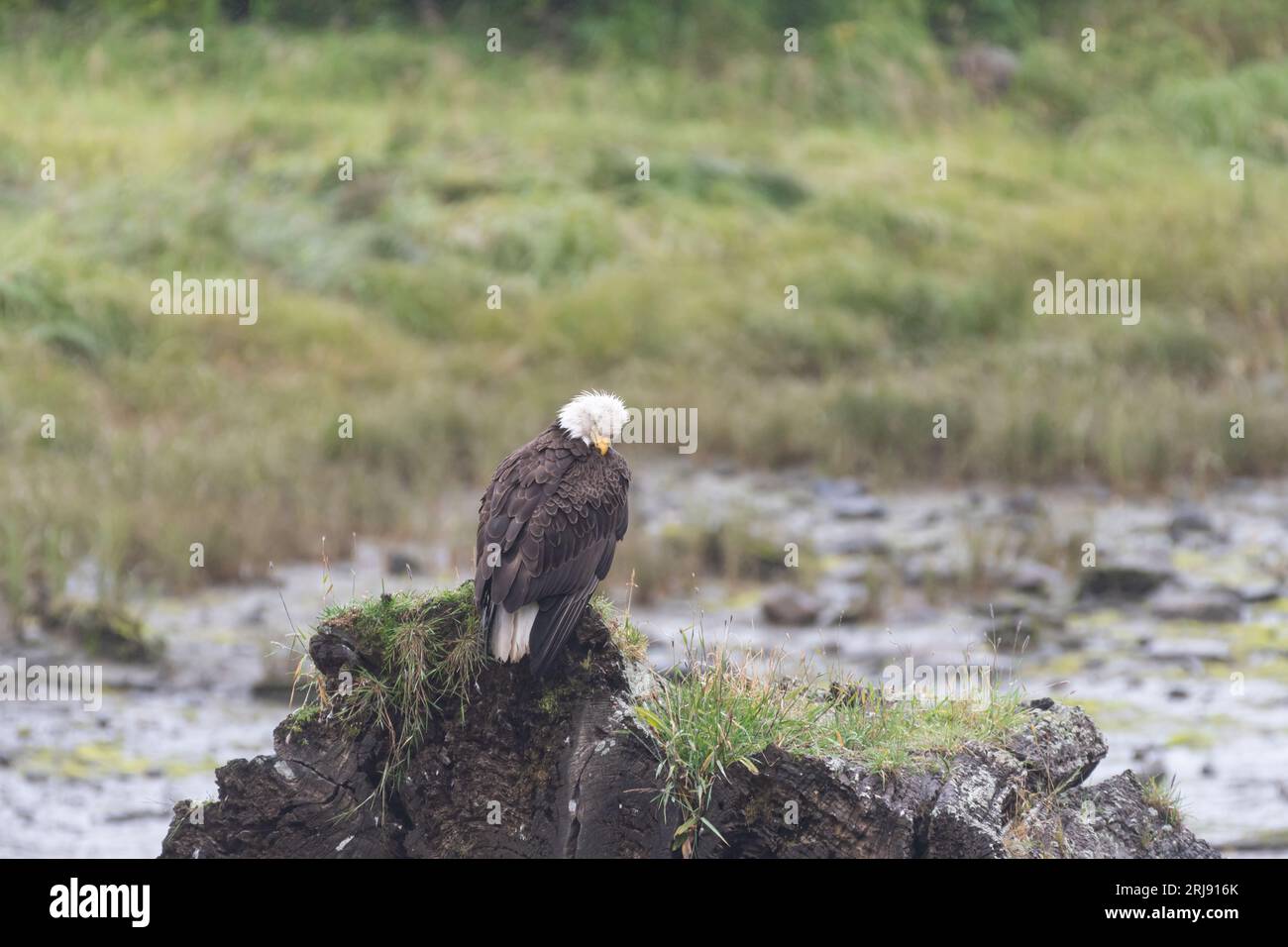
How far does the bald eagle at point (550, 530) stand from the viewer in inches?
295

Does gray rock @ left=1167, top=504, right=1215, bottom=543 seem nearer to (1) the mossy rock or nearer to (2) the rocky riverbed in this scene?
(2) the rocky riverbed

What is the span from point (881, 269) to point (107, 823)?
46.6 feet

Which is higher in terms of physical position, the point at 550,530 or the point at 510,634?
the point at 550,530

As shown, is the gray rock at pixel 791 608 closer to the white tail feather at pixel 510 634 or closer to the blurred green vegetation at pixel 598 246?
the blurred green vegetation at pixel 598 246

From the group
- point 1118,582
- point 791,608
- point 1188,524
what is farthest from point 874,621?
point 1188,524

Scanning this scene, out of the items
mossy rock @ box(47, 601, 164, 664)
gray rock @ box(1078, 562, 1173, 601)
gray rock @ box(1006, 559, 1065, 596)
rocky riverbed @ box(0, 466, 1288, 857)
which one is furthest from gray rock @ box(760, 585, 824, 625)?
mossy rock @ box(47, 601, 164, 664)

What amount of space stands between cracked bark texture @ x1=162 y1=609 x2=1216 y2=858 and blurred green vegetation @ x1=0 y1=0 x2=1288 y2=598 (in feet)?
29.3

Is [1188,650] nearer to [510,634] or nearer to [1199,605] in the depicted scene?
[1199,605]

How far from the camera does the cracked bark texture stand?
24.5 feet

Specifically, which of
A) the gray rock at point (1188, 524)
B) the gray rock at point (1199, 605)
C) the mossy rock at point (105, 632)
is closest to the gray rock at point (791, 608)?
the gray rock at point (1199, 605)

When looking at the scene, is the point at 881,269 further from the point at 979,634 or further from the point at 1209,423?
the point at 979,634

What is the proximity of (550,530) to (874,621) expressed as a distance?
27.4 feet

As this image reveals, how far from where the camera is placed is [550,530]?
25.4 ft

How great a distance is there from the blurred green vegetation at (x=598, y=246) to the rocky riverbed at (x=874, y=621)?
2.68 ft
